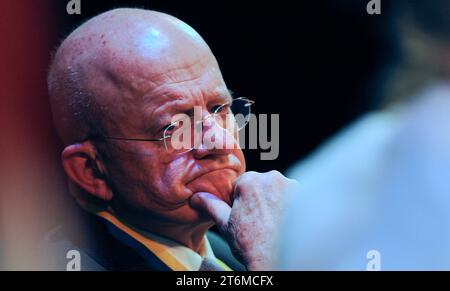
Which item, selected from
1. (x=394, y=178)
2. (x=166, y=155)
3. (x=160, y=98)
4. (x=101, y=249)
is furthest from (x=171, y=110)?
(x=394, y=178)

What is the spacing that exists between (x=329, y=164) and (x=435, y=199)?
416 mm

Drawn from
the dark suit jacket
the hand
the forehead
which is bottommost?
the dark suit jacket

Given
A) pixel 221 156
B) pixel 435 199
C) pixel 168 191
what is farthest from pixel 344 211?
pixel 168 191

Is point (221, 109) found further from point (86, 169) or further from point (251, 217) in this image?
point (86, 169)

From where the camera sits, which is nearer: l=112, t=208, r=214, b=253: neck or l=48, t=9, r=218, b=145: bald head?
l=48, t=9, r=218, b=145: bald head

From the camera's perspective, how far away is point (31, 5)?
2205mm

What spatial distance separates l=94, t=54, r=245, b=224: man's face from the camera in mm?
2049

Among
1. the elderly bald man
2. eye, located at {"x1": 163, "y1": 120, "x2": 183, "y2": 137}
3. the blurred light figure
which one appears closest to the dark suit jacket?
the elderly bald man

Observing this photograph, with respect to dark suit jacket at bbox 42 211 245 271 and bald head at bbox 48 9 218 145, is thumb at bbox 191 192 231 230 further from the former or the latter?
bald head at bbox 48 9 218 145

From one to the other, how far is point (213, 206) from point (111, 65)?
60cm

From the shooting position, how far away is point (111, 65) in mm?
2031

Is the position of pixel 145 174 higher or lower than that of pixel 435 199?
higher
